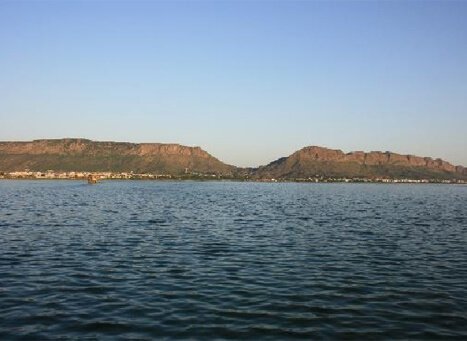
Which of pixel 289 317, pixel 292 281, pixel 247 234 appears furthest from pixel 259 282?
pixel 247 234

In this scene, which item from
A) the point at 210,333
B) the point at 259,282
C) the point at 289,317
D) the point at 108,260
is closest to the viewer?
the point at 210,333

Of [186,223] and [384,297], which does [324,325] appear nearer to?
[384,297]

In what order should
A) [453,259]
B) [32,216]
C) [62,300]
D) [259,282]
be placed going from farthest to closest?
[32,216]
[453,259]
[259,282]
[62,300]

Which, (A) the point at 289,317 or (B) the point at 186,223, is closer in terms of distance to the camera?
(A) the point at 289,317

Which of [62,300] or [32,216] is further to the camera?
[32,216]

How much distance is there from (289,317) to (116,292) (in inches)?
308

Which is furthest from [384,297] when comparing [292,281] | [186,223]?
[186,223]

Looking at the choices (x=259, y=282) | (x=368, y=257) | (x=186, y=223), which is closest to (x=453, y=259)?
(x=368, y=257)

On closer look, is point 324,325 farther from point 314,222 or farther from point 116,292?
point 314,222

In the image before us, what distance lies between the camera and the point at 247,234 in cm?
4209

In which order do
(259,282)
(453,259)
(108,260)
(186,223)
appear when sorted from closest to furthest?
(259,282)
(108,260)
(453,259)
(186,223)

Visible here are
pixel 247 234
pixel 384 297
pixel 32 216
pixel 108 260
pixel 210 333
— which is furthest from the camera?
pixel 32 216

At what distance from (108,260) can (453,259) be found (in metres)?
21.4

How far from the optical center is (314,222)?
176ft
